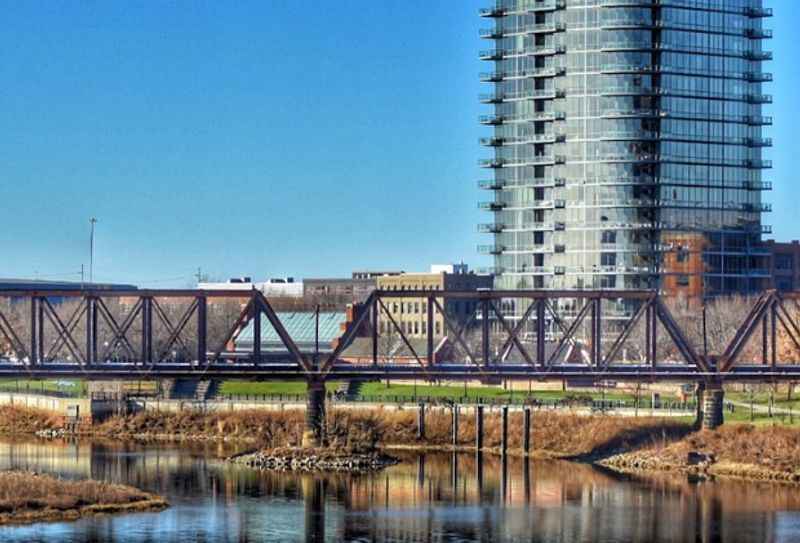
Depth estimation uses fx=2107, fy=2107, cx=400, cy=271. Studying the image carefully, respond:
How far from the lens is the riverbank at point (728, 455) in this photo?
115812mm

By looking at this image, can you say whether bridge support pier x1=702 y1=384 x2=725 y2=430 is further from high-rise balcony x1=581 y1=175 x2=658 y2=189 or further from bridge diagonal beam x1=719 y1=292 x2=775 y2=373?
high-rise balcony x1=581 y1=175 x2=658 y2=189

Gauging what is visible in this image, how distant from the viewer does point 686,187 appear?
195m

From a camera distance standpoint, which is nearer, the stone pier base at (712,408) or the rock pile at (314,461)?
the rock pile at (314,461)

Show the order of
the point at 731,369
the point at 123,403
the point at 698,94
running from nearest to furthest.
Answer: the point at 731,369 → the point at 123,403 → the point at 698,94

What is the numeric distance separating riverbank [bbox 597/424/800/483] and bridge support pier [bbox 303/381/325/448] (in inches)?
658

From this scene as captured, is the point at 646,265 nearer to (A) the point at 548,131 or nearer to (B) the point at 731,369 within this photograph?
(A) the point at 548,131

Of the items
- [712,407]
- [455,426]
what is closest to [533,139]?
[455,426]

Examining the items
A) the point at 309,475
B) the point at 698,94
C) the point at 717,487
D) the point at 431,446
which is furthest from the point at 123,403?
the point at 698,94

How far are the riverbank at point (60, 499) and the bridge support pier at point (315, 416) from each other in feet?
78.5

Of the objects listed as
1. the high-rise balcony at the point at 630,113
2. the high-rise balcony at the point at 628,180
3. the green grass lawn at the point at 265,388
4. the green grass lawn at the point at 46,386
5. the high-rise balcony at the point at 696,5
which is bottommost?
the green grass lawn at the point at 46,386

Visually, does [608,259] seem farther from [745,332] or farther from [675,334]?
[675,334]

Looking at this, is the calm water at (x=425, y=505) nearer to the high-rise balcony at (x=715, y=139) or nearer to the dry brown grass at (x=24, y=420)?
the dry brown grass at (x=24, y=420)

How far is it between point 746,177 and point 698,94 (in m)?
10.8

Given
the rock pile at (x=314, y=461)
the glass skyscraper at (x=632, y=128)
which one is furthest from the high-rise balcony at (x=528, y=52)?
the rock pile at (x=314, y=461)
